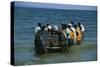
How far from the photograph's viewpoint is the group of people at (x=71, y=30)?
1938 millimetres

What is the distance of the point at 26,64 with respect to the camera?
1835 mm

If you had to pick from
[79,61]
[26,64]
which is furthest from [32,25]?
[79,61]

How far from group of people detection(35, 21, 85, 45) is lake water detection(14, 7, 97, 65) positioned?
0.04 metres

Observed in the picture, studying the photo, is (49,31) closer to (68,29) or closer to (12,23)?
(68,29)

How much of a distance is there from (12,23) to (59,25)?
1.33 feet

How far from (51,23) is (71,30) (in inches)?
7.7

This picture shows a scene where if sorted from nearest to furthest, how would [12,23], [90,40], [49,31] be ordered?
[12,23] → [49,31] → [90,40]

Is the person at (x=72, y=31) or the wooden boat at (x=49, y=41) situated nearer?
the wooden boat at (x=49, y=41)

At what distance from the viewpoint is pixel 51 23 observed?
6.33 ft

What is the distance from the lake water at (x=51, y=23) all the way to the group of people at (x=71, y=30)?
1.4 inches

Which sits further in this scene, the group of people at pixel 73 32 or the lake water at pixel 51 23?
the group of people at pixel 73 32

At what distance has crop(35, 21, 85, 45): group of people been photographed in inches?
76.3

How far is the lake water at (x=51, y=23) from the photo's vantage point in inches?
71.3

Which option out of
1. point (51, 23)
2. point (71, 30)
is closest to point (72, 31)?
point (71, 30)
